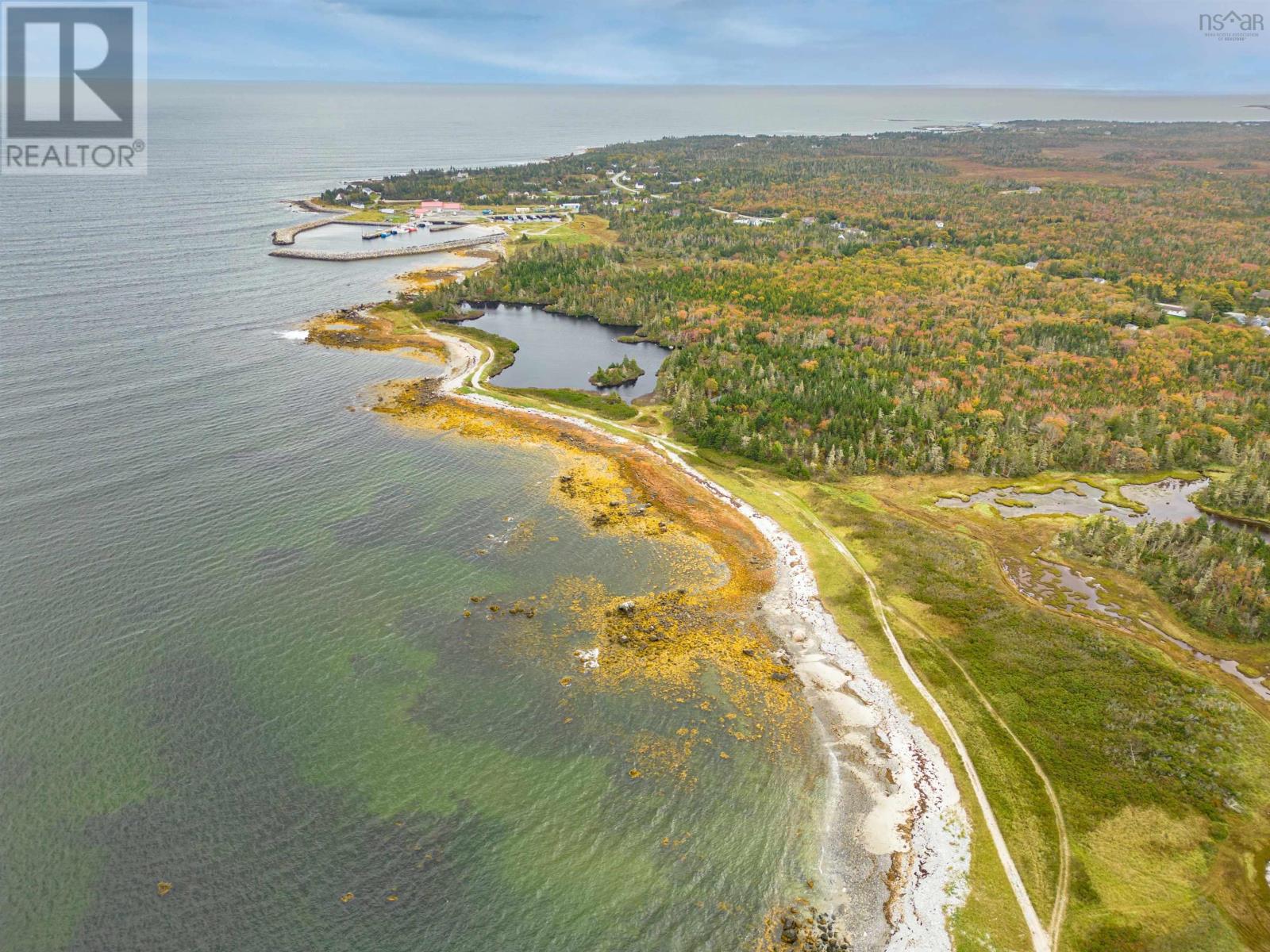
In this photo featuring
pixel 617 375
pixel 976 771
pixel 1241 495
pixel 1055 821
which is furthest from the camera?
pixel 617 375

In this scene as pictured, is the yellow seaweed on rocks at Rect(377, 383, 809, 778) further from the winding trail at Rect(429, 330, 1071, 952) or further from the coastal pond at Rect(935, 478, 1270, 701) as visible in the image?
the coastal pond at Rect(935, 478, 1270, 701)

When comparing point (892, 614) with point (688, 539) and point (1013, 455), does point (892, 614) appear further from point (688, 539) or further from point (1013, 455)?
point (1013, 455)

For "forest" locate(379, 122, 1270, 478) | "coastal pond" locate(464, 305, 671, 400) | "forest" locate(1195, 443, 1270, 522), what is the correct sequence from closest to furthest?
"forest" locate(1195, 443, 1270, 522) < "forest" locate(379, 122, 1270, 478) < "coastal pond" locate(464, 305, 671, 400)

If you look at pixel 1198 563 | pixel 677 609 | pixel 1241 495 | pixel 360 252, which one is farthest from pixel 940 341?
pixel 360 252

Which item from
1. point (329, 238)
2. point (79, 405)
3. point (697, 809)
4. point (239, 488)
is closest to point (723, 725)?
point (697, 809)

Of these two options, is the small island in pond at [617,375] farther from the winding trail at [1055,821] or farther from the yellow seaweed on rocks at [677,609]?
the winding trail at [1055,821]

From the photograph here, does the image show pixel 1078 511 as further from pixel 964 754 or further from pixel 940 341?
pixel 940 341

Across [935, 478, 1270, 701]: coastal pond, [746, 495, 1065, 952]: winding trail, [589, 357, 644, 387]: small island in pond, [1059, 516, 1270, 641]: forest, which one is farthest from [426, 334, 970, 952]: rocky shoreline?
[589, 357, 644, 387]: small island in pond
